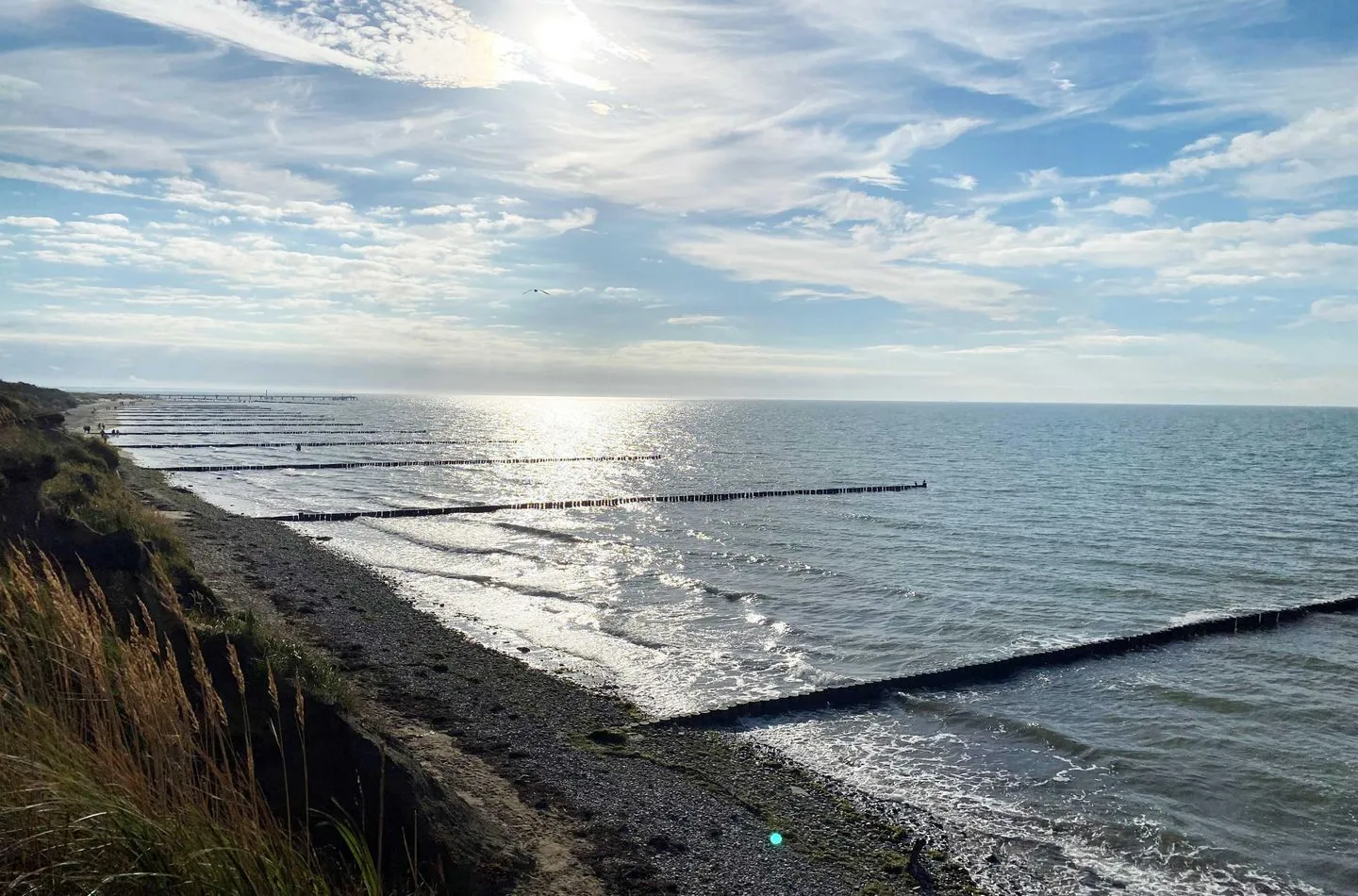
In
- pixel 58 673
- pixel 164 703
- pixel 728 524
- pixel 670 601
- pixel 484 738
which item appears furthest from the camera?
pixel 728 524

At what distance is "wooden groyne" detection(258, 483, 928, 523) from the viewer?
155 ft

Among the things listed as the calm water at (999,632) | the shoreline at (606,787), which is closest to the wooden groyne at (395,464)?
the calm water at (999,632)

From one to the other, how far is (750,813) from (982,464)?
87836 millimetres

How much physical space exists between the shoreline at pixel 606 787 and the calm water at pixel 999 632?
4.35 ft

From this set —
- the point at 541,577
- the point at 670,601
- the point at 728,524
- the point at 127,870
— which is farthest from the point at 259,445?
the point at 127,870

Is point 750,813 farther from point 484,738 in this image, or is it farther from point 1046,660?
point 1046,660

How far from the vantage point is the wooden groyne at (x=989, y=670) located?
18.8 meters

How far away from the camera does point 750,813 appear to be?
1389cm

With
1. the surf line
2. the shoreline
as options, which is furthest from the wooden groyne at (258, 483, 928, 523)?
the surf line

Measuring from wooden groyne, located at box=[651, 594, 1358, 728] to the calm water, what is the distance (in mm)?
589

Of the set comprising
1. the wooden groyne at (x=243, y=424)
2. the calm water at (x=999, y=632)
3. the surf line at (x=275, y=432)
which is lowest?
the calm water at (x=999, y=632)

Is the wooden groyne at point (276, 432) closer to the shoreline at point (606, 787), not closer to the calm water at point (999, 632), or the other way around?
the calm water at point (999, 632)

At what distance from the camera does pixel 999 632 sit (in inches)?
1016

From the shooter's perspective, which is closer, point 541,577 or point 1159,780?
point 1159,780
